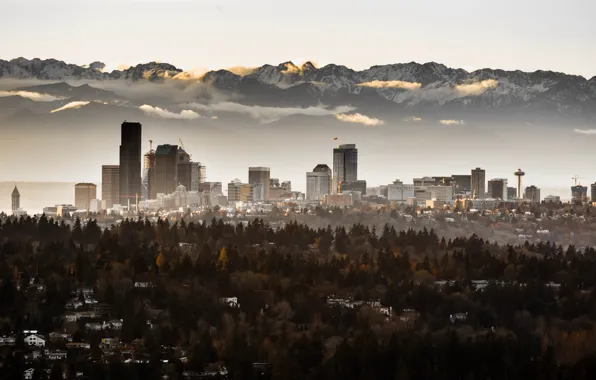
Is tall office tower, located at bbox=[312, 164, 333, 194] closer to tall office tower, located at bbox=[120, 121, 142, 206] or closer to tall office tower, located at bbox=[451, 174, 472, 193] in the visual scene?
tall office tower, located at bbox=[451, 174, 472, 193]

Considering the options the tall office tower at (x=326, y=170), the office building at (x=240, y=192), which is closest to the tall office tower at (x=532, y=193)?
the tall office tower at (x=326, y=170)

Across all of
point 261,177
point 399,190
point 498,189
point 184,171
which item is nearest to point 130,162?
point 184,171

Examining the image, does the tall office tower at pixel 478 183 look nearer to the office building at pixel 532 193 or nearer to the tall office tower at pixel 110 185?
the office building at pixel 532 193

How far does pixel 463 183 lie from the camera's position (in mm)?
73125

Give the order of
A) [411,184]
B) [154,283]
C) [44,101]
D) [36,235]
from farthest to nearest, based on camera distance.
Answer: [411,184], [44,101], [36,235], [154,283]

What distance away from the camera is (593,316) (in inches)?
1013

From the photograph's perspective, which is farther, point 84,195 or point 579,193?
point 579,193

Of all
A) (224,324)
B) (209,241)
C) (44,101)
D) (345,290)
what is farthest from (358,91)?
(224,324)

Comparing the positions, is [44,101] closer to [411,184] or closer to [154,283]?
[411,184]

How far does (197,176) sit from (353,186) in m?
9.38

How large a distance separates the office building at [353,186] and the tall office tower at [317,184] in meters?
0.85

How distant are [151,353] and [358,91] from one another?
49.5 m

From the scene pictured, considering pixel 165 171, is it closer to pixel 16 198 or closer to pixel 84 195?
A: pixel 84 195

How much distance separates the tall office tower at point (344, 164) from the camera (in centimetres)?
7237
